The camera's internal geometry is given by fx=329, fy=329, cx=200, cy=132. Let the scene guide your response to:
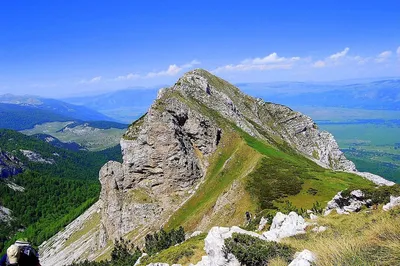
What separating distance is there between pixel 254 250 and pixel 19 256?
15.7 m

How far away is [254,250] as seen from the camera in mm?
21031

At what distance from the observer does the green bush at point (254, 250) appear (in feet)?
61.1

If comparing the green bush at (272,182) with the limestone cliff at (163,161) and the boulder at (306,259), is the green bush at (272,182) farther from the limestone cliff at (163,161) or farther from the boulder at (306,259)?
the boulder at (306,259)

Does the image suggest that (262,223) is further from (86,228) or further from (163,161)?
(86,228)

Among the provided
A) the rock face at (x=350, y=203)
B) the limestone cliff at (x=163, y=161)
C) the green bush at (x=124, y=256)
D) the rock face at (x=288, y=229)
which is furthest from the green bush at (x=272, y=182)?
the green bush at (x=124, y=256)

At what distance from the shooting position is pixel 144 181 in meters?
84.6

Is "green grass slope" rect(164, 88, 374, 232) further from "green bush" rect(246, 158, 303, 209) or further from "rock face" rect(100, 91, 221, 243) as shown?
"rock face" rect(100, 91, 221, 243)

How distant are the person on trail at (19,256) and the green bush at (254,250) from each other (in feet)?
41.1

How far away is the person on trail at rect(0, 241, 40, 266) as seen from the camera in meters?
8.21

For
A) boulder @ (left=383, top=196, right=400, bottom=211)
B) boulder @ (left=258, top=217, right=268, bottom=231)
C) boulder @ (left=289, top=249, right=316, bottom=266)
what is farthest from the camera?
boulder @ (left=258, top=217, right=268, bottom=231)

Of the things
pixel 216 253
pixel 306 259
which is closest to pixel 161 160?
pixel 216 253

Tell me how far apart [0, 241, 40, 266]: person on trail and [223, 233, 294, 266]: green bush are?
12529 mm

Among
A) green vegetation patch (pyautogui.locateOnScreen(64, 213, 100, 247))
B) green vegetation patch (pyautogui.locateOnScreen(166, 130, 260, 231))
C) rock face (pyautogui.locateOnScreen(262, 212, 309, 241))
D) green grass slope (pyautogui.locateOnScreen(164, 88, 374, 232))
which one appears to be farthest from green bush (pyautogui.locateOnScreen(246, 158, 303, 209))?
green vegetation patch (pyautogui.locateOnScreen(64, 213, 100, 247))

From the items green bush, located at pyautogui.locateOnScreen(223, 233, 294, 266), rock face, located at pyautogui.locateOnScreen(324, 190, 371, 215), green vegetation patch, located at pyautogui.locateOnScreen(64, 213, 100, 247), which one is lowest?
green vegetation patch, located at pyautogui.locateOnScreen(64, 213, 100, 247)
